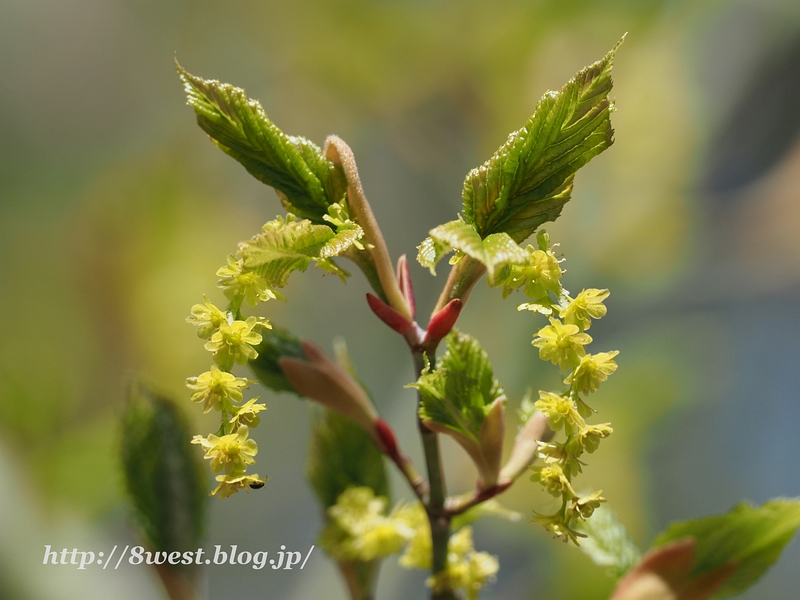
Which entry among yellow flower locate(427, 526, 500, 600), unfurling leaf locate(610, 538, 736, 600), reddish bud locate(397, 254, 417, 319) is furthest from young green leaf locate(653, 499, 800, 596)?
reddish bud locate(397, 254, 417, 319)

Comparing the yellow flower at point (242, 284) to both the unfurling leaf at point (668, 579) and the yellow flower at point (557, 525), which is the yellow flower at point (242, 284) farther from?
the unfurling leaf at point (668, 579)

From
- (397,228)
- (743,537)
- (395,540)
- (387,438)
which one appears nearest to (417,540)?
(395,540)

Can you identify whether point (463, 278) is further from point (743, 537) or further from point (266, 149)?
point (743, 537)

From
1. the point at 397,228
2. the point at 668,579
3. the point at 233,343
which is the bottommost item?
the point at 668,579

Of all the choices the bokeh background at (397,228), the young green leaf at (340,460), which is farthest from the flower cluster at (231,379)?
the bokeh background at (397,228)

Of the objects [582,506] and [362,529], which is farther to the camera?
[362,529]

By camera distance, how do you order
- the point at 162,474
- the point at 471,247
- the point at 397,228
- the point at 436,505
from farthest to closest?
the point at 397,228 < the point at 162,474 < the point at 436,505 < the point at 471,247
